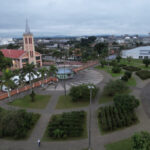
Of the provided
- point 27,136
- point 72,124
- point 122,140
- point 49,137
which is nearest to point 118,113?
→ point 122,140

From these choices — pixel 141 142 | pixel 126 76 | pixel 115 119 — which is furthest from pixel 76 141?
pixel 126 76

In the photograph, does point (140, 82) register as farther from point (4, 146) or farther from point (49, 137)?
point (4, 146)

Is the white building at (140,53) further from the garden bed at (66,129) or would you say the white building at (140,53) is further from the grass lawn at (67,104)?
the garden bed at (66,129)

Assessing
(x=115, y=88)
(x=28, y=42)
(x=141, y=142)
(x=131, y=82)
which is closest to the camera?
(x=141, y=142)

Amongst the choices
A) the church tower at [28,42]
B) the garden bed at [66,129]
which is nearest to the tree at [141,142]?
the garden bed at [66,129]

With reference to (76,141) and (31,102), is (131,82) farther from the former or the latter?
(76,141)

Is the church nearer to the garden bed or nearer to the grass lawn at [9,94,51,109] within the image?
the grass lawn at [9,94,51,109]

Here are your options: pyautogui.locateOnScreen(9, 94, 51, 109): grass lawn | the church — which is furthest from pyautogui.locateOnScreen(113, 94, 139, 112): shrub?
the church
